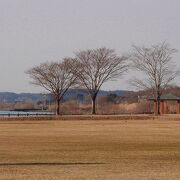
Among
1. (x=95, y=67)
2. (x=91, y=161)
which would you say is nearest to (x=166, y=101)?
A: (x=95, y=67)

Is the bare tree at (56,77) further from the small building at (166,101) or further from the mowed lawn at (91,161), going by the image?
the mowed lawn at (91,161)

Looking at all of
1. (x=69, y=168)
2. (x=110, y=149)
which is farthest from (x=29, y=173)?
(x=110, y=149)

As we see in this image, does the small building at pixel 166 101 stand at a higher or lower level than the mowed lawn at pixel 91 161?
higher

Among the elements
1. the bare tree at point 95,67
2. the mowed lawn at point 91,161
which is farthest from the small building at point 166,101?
the mowed lawn at point 91,161

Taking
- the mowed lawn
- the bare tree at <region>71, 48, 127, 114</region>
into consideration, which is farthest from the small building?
the mowed lawn

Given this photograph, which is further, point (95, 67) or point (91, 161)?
point (95, 67)

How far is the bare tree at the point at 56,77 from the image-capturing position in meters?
109

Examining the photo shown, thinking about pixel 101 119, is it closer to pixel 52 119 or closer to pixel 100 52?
pixel 52 119

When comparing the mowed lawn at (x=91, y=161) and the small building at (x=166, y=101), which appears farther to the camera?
the small building at (x=166, y=101)

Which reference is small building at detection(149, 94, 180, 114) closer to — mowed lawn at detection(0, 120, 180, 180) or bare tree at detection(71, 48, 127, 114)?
bare tree at detection(71, 48, 127, 114)

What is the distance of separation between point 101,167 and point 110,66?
86329 mm

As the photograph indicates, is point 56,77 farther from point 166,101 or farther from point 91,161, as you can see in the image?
point 91,161

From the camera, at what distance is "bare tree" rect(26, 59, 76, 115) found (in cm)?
10925

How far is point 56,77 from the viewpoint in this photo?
4311 inches
